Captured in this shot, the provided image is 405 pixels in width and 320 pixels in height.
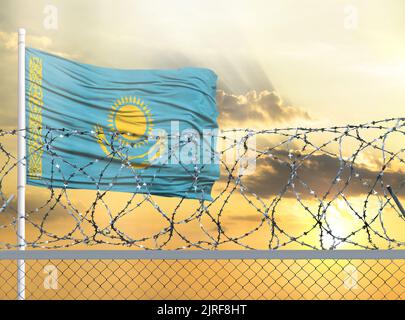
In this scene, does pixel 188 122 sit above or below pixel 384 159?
above

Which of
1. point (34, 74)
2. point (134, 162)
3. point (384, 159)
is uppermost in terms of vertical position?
point (34, 74)

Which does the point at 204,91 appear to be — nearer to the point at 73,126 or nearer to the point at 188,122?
the point at 188,122

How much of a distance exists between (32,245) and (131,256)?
1.23m

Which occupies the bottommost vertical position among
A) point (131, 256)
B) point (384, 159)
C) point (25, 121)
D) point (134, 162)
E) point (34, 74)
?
point (131, 256)
